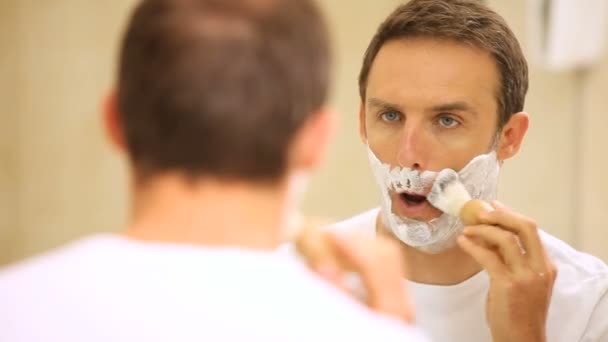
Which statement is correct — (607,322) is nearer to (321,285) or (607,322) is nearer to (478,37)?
(478,37)

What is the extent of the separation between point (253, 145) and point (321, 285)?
3.8 inches

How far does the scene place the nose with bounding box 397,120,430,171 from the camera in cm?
101

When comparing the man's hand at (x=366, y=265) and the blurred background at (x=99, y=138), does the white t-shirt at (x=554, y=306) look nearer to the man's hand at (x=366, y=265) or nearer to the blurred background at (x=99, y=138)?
the man's hand at (x=366, y=265)

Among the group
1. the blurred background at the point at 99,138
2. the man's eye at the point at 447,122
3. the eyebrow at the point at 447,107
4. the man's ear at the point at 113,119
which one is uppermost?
the man's ear at the point at 113,119

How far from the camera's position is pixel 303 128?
50cm

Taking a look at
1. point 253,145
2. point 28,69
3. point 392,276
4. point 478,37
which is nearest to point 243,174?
point 253,145

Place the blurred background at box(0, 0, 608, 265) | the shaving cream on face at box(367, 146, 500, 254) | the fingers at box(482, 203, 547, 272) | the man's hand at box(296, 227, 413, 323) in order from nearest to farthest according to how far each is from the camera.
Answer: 1. the man's hand at box(296, 227, 413, 323)
2. the fingers at box(482, 203, 547, 272)
3. the shaving cream on face at box(367, 146, 500, 254)
4. the blurred background at box(0, 0, 608, 265)

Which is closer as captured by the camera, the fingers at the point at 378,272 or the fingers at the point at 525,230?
the fingers at the point at 378,272

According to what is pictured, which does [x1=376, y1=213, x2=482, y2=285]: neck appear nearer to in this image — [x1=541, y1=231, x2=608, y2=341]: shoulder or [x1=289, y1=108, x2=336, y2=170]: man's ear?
[x1=541, y1=231, x2=608, y2=341]: shoulder

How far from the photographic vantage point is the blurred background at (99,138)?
1.93 m

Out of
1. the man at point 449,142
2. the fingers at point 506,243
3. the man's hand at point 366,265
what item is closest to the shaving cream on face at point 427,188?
the man at point 449,142

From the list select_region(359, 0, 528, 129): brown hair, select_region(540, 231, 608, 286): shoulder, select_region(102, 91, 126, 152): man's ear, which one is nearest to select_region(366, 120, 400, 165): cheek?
select_region(359, 0, 528, 129): brown hair

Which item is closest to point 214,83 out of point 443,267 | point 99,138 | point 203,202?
point 203,202

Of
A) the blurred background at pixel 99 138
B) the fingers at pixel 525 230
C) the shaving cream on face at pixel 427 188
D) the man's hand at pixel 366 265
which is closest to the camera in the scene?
the man's hand at pixel 366 265
